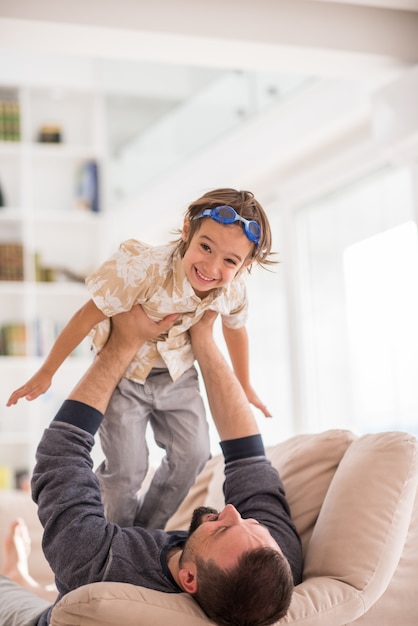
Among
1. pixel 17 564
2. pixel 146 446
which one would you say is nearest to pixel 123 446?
pixel 146 446

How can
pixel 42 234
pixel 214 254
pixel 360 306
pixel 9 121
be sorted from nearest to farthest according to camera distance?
pixel 214 254 < pixel 360 306 < pixel 9 121 < pixel 42 234

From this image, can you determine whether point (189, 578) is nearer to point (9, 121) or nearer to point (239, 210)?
point (239, 210)

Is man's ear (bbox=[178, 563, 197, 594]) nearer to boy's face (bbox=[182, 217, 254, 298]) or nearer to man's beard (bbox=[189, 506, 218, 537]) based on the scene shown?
man's beard (bbox=[189, 506, 218, 537])

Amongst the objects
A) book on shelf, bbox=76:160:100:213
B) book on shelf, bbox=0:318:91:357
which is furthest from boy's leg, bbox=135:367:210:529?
book on shelf, bbox=76:160:100:213

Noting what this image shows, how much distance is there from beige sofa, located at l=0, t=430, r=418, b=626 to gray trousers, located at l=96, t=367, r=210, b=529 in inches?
11.1

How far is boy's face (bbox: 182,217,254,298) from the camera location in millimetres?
1993

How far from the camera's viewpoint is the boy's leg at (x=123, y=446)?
86.0 inches

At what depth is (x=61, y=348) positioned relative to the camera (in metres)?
2.06

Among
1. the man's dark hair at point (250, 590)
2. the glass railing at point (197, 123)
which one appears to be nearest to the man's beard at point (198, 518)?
the man's dark hair at point (250, 590)

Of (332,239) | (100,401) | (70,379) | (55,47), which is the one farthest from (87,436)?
(70,379)

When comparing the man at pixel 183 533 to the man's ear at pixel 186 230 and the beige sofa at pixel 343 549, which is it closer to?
the beige sofa at pixel 343 549

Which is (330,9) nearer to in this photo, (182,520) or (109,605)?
(182,520)

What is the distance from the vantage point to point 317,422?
537 cm

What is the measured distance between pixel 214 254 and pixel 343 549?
2.41 ft
